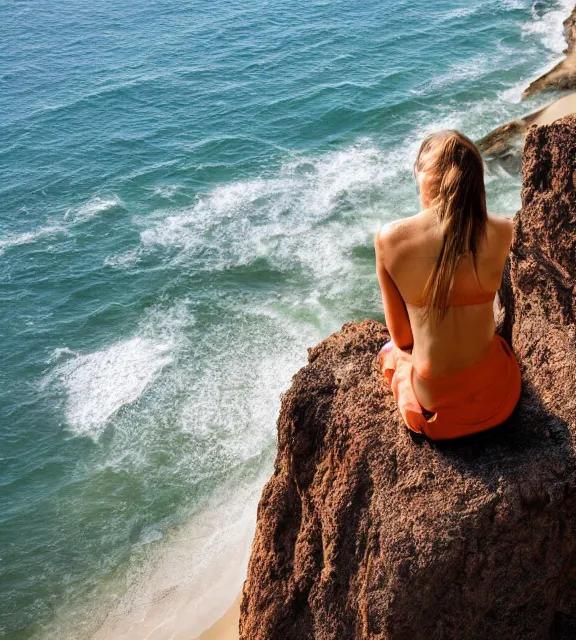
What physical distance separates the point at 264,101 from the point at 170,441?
16.4 m

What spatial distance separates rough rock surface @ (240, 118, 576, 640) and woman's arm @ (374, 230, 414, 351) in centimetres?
61

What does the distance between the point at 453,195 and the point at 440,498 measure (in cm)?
186

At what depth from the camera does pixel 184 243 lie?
55.9 feet

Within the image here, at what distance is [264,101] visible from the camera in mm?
24281

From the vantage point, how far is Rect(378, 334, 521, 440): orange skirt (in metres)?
4.09

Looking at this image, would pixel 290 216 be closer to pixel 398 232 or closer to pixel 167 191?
pixel 167 191

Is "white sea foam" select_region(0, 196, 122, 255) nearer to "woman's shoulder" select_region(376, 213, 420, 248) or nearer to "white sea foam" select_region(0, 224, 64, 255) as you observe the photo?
"white sea foam" select_region(0, 224, 64, 255)

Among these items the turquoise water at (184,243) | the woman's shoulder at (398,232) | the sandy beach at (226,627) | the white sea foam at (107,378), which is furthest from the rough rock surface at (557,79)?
the woman's shoulder at (398,232)

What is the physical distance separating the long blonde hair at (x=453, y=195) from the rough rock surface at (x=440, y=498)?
1.23 meters

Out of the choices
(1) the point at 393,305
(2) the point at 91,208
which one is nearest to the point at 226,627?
(1) the point at 393,305

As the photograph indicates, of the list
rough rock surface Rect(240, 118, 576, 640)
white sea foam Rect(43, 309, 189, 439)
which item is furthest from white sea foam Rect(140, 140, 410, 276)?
rough rock surface Rect(240, 118, 576, 640)

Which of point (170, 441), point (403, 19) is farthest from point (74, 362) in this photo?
point (403, 19)

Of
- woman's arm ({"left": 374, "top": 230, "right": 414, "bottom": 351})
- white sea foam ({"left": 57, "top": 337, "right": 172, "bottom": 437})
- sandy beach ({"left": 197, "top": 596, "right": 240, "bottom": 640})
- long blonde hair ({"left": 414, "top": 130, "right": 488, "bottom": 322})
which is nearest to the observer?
long blonde hair ({"left": 414, "top": 130, "right": 488, "bottom": 322})

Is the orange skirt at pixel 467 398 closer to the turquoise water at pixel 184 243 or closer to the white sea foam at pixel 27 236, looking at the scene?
the turquoise water at pixel 184 243
